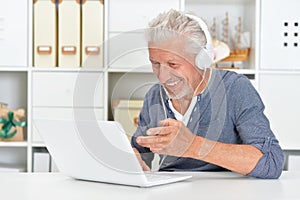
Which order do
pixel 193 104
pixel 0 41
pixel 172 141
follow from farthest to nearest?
pixel 0 41 → pixel 193 104 → pixel 172 141

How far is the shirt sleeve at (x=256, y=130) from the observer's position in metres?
1.44

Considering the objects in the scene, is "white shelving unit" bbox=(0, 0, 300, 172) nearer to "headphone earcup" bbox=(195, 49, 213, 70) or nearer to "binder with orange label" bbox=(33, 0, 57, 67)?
"binder with orange label" bbox=(33, 0, 57, 67)

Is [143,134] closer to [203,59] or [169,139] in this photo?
[169,139]

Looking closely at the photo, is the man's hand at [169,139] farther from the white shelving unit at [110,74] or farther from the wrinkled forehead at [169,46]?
the white shelving unit at [110,74]

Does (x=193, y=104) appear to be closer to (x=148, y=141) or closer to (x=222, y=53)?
(x=148, y=141)

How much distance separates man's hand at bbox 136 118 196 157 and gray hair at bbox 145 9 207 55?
0.75ft

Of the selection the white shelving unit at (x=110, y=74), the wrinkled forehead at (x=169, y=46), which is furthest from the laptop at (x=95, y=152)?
the white shelving unit at (x=110, y=74)

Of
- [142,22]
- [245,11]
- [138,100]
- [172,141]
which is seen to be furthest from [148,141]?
[245,11]

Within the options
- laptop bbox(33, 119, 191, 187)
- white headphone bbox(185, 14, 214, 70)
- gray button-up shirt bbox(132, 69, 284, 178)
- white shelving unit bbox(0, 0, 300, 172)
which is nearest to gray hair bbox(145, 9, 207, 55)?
white headphone bbox(185, 14, 214, 70)

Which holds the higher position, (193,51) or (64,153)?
(193,51)

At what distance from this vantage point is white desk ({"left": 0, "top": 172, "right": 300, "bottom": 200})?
1.17m

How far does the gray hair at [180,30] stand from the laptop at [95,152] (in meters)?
0.31

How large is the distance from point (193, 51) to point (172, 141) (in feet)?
0.91

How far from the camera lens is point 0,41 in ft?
9.01
